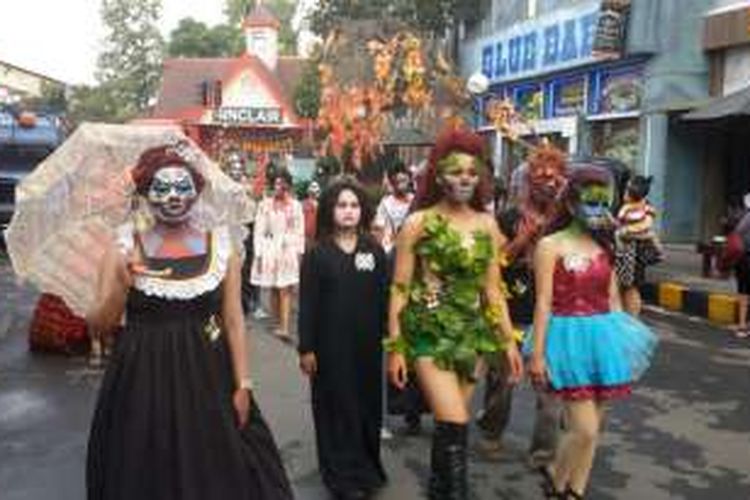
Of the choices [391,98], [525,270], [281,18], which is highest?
[281,18]

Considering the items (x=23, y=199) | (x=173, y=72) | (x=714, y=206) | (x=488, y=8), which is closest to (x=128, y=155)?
(x=23, y=199)

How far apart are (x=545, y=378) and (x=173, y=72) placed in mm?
67288

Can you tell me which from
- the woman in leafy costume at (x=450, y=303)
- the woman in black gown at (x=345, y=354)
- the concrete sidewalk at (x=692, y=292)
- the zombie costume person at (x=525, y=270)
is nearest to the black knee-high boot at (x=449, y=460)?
the woman in leafy costume at (x=450, y=303)

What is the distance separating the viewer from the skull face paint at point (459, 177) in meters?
5.85

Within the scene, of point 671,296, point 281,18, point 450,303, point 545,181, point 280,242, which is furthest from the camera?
point 281,18

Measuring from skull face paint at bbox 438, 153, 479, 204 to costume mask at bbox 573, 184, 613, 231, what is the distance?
1.63 feet

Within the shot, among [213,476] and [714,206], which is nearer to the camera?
[213,476]

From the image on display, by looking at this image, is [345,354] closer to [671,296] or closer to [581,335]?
[581,335]

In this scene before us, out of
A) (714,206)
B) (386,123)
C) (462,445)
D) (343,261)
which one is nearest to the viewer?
(462,445)

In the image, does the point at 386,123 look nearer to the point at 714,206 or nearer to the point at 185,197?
the point at 714,206

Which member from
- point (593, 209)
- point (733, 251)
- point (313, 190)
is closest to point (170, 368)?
point (593, 209)

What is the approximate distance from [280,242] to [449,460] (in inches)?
289

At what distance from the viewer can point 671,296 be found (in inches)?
623

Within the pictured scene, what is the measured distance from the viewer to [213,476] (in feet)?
15.5
